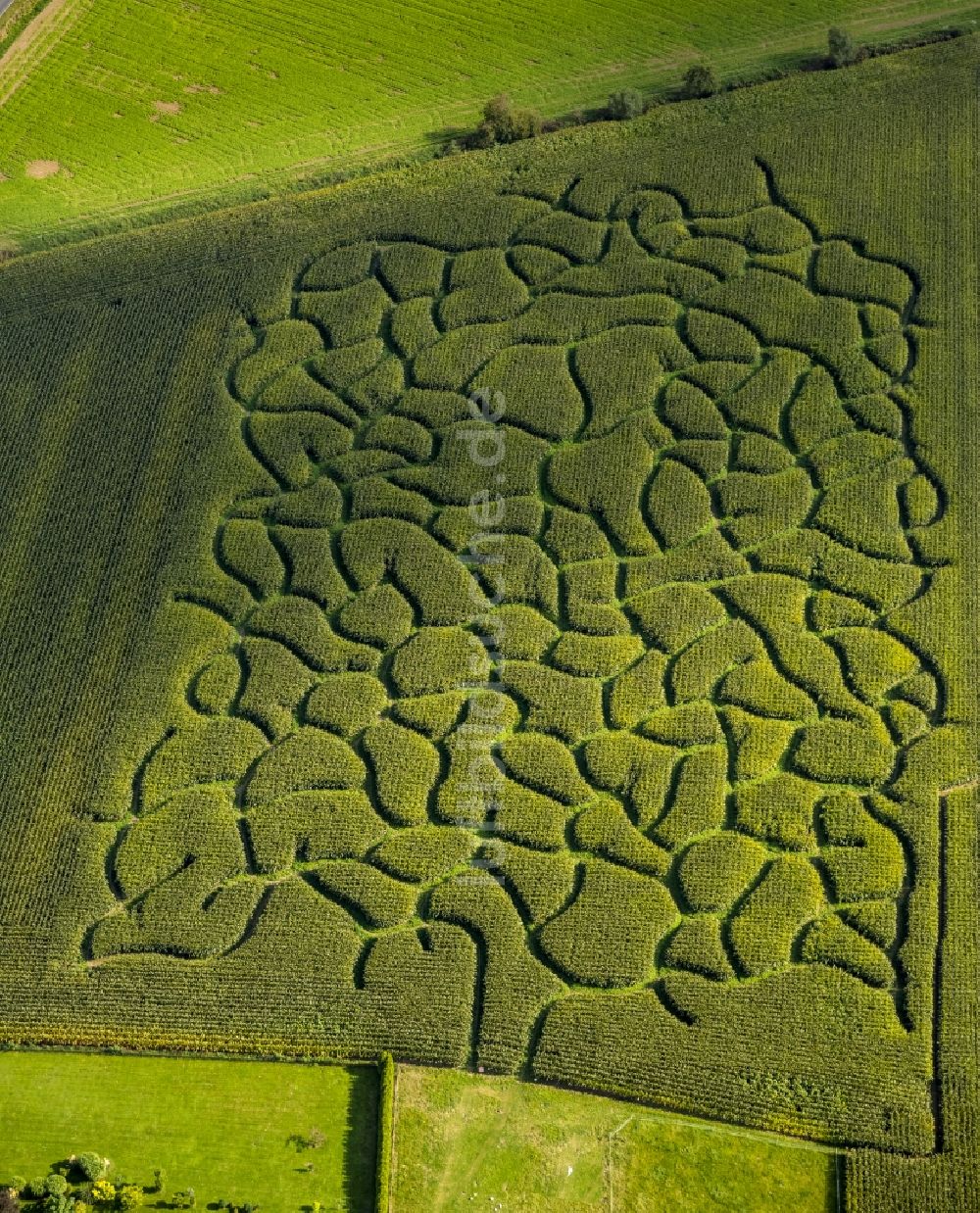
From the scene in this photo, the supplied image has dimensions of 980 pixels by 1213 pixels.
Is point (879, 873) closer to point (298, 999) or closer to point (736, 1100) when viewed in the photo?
point (736, 1100)

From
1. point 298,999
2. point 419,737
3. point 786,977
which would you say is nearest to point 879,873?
point 786,977

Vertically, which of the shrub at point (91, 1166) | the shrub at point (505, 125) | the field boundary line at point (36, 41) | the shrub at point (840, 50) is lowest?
the shrub at point (91, 1166)

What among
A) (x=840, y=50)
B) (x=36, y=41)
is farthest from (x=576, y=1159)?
(x=36, y=41)

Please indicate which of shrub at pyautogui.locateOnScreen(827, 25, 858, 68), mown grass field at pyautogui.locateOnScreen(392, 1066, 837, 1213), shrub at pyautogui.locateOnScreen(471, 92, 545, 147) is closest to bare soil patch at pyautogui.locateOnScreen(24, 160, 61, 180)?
shrub at pyautogui.locateOnScreen(471, 92, 545, 147)

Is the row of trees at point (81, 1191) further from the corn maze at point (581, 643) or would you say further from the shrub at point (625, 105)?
the shrub at point (625, 105)

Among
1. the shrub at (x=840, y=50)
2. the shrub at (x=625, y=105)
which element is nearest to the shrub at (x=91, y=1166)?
the shrub at (x=625, y=105)

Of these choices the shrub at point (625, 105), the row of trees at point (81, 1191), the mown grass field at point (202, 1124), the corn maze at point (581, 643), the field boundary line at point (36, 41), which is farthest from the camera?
the field boundary line at point (36, 41)

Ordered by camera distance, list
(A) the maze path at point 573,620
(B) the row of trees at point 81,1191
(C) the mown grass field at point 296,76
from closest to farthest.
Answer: (B) the row of trees at point 81,1191 < (A) the maze path at point 573,620 < (C) the mown grass field at point 296,76
